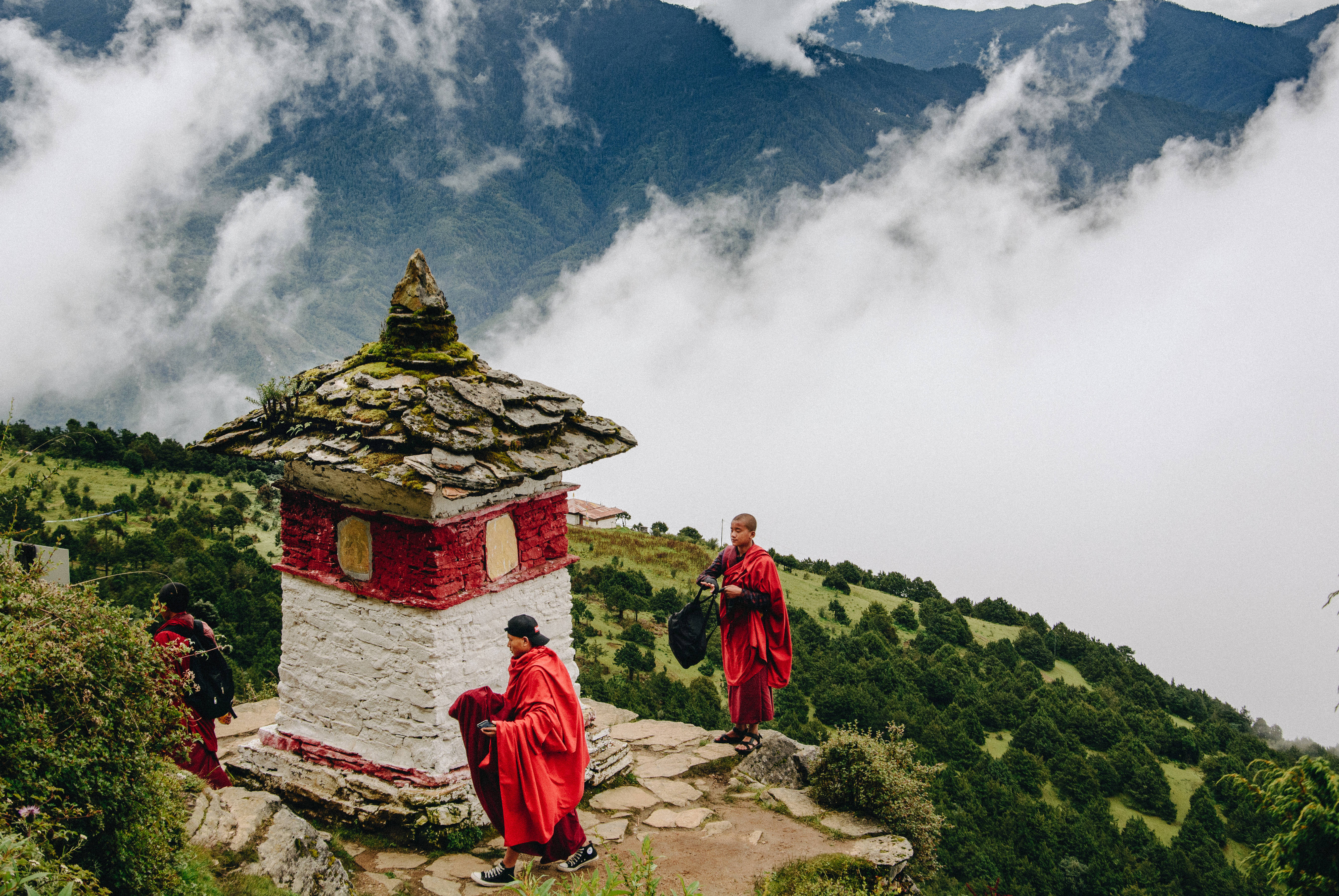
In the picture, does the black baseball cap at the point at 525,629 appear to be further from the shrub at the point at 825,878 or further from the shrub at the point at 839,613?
the shrub at the point at 839,613

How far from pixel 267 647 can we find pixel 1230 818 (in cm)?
2212

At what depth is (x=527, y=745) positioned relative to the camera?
18.1 ft

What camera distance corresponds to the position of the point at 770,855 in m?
6.59

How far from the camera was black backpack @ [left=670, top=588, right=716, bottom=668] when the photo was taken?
7820mm

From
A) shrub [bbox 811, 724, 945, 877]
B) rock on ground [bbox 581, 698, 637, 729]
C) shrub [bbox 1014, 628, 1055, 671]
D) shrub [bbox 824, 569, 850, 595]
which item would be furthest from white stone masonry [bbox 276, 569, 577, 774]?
shrub [bbox 1014, 628, 1055, 671]

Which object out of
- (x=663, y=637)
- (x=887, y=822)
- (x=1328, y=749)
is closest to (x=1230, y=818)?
(x=1328, y=749)

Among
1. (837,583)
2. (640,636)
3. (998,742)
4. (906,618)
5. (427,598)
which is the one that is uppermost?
(837,583)

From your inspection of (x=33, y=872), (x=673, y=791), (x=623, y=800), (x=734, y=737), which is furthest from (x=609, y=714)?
(x=33, y=872)

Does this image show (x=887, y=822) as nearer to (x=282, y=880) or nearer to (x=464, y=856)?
(x=464, y=856)

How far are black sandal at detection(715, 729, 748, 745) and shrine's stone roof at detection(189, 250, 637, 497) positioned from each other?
3076mm

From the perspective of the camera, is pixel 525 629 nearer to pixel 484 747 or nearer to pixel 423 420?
pixel 484 747

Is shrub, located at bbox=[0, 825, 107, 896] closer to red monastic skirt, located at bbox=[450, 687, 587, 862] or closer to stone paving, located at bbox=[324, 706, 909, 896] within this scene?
red monastic skirt, located at bbox=[450, 687, 587, 862]

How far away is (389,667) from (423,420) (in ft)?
6.36

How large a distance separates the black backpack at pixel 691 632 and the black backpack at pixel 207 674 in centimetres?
360
